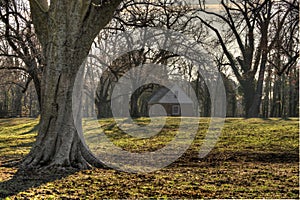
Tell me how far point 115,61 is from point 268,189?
19254 millimetres

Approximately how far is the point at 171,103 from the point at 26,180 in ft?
148

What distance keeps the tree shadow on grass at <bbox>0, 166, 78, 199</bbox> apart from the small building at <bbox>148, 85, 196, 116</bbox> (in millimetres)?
41626

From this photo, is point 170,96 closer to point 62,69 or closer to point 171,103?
point 171,103

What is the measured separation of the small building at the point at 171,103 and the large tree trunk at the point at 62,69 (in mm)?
40955

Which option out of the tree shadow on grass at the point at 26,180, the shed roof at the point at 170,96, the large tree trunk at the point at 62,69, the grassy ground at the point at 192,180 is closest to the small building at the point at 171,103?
the shed roof at the point at 170,96

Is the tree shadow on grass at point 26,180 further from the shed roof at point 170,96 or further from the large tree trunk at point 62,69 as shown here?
the shed roof at point 170,96

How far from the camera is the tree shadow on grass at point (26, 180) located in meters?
6.58

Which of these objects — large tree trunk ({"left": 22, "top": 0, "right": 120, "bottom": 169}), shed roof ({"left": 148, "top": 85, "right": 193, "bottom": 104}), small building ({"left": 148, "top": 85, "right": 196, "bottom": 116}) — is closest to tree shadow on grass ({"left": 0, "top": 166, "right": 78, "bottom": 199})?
large tree trunk ({"left": 22, "top": 0, "right": 120, "bottom": 169})

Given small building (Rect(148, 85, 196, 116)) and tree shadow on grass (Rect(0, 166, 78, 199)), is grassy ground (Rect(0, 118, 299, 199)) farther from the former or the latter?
small building (Rect(148, 85, 196, 116))

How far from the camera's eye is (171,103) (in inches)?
2056

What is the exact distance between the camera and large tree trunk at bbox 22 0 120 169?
846 centimetres

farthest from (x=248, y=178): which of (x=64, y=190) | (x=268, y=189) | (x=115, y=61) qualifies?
(x=115, y=61)

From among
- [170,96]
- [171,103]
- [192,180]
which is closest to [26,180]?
[192,180]

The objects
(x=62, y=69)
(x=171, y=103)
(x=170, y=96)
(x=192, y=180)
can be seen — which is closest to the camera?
(x=192, y=180)
